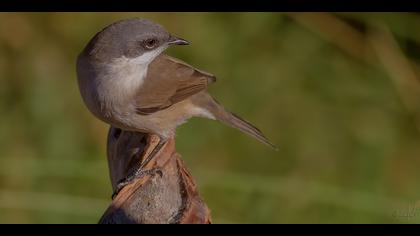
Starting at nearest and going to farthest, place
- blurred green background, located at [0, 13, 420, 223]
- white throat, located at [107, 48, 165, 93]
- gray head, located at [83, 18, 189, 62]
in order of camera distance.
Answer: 1. gray head, located at [83, 18, 189, 62]
2. white throat, located at [107, 48, 165, 93]
3. blurred green background, located at [0, 13, 420, 223]

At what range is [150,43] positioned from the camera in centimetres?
405

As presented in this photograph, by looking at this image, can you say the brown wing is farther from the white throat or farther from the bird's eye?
the bird's eye

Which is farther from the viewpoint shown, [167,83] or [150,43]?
[167,83]

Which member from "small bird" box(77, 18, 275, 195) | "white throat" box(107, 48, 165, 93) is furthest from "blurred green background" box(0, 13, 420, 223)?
"white throat" box(107, 48, 165, 93)

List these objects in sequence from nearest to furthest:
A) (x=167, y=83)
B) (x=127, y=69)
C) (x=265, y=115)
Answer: (x=127, y=69) → (x=167, y=83) → (x=265, y=115)

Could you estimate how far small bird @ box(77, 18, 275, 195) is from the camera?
3992 millimetres

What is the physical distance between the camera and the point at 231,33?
6.01 m

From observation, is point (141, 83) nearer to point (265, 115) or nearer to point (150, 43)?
point (150, 43)

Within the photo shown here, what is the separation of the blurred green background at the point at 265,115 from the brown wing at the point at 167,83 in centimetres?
93

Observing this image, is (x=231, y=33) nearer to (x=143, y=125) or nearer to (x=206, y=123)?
(x=206, y=123)

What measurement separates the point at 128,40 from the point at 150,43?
0.12 metres

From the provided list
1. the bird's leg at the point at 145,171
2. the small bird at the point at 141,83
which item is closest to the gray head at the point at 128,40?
the small bird at the point at 141,83

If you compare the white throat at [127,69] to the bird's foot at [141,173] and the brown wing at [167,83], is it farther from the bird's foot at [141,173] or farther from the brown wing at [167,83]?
the bird's foot at [141,173]

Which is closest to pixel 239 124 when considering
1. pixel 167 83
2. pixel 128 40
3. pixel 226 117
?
pixel 226 117
